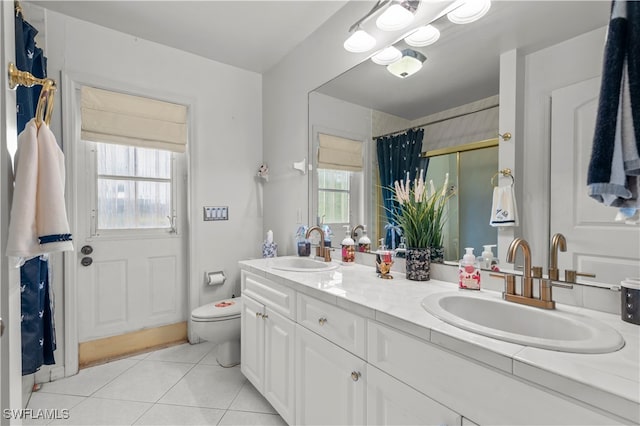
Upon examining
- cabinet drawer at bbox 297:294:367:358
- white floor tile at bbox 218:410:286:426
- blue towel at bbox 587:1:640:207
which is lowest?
white floor tile at bbox 218:410:286:426

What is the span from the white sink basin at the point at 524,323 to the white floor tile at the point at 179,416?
4.79 ft

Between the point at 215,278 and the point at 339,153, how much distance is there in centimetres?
156

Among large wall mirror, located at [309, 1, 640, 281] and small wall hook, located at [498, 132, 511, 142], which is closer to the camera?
large wall mirror, located at [309, 1, 640, 281]

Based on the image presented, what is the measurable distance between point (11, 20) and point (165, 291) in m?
2.21

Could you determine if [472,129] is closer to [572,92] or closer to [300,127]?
[572,92]

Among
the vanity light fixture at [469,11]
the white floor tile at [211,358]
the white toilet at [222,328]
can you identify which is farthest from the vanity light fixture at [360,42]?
the white floor tile at [211,358]

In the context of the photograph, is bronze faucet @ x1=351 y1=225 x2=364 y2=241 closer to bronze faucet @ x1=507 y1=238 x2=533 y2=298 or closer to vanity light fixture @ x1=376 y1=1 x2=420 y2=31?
bronze faucet @ x1=507 y1=238 x2=533 y2=298

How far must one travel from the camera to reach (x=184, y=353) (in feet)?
8.23

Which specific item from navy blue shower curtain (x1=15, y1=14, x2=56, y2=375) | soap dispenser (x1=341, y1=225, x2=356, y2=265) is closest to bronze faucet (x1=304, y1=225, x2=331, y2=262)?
soap dispenser (x1=341, y1=225, x2=356, y2=265)

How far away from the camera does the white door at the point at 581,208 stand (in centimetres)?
97

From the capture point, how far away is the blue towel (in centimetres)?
66

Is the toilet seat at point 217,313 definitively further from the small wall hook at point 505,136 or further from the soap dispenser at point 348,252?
the small wall hook at point 505,136

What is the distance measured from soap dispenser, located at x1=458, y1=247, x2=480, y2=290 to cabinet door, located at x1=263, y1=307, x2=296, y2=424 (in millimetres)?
804

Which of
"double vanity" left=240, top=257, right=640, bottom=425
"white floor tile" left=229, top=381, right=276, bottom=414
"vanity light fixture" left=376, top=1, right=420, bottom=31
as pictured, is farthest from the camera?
"white floor tile" left=229, top=381, right=276, bottom=414
